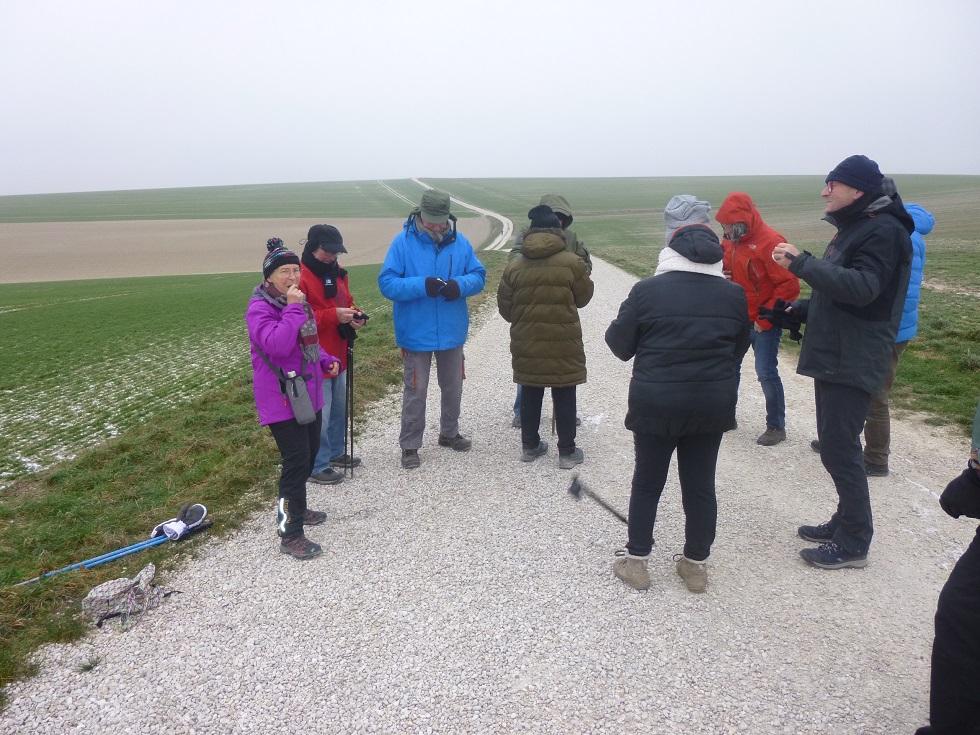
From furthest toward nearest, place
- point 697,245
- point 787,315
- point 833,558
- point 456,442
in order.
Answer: point 456,442
point 787,315
point 833,558
point 697,245

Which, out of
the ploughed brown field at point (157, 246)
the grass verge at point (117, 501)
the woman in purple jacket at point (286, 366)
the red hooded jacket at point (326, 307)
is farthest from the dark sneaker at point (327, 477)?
the ploughed brown field at point (157, 246)

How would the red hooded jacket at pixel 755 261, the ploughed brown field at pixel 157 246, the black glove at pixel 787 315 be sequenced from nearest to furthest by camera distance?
the black glove at pixel 787 315, the red hooded jacket at pixel 755 261, the ploughed brown field at pixel 157 246

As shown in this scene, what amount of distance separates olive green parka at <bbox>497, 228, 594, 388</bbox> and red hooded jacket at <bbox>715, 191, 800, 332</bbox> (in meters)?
1.60

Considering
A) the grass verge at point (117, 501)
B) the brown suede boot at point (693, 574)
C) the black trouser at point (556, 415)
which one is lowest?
the grass verge at point (117, 501)

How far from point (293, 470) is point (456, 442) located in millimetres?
2365

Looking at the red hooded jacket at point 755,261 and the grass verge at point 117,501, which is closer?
the grass verge at point 117,501

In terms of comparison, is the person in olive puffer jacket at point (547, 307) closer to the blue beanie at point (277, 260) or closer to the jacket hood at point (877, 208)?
the blue beanie at point (277, 260)

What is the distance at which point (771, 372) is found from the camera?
654 cm

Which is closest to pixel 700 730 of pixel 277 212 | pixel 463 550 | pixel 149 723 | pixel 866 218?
pixel 463 550

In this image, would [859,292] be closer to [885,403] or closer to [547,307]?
[885,403]

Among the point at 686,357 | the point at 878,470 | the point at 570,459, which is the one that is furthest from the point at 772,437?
the point at 686,357

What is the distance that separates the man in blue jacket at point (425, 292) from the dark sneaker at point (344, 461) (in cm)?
48

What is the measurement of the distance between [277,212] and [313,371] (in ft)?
319

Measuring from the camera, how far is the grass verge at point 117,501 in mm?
3961
